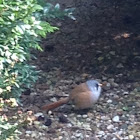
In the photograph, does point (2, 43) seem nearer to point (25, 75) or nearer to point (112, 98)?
point (25, 75)

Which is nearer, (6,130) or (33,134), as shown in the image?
(6,130)

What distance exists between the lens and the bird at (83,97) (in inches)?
185

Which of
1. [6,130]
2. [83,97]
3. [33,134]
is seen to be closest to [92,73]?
[83,97]

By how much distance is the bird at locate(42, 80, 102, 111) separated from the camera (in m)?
4.71

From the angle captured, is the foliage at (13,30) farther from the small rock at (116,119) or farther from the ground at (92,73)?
the small rock at (116,119)

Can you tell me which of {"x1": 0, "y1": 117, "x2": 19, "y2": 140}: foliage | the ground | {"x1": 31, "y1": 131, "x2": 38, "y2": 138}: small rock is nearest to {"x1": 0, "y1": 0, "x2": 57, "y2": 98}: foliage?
{"x1": 0, "y1": 117, "x2": 19, "y2": 140}: foliage

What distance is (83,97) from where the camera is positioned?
15.5 ft

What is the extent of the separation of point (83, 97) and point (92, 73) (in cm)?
81

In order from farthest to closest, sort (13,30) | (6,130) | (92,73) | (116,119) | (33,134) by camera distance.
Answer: (92,73)
(116,119)
(33,134)
(6,130)
(13,30)

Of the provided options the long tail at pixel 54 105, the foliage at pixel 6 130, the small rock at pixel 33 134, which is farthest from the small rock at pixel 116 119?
the foliage at pixel 6 130

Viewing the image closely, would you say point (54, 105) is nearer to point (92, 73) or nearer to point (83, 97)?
point (83, 97)

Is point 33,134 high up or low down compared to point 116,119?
down

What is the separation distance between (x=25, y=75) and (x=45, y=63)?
57.2 inches

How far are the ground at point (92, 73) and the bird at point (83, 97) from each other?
0.26ft
